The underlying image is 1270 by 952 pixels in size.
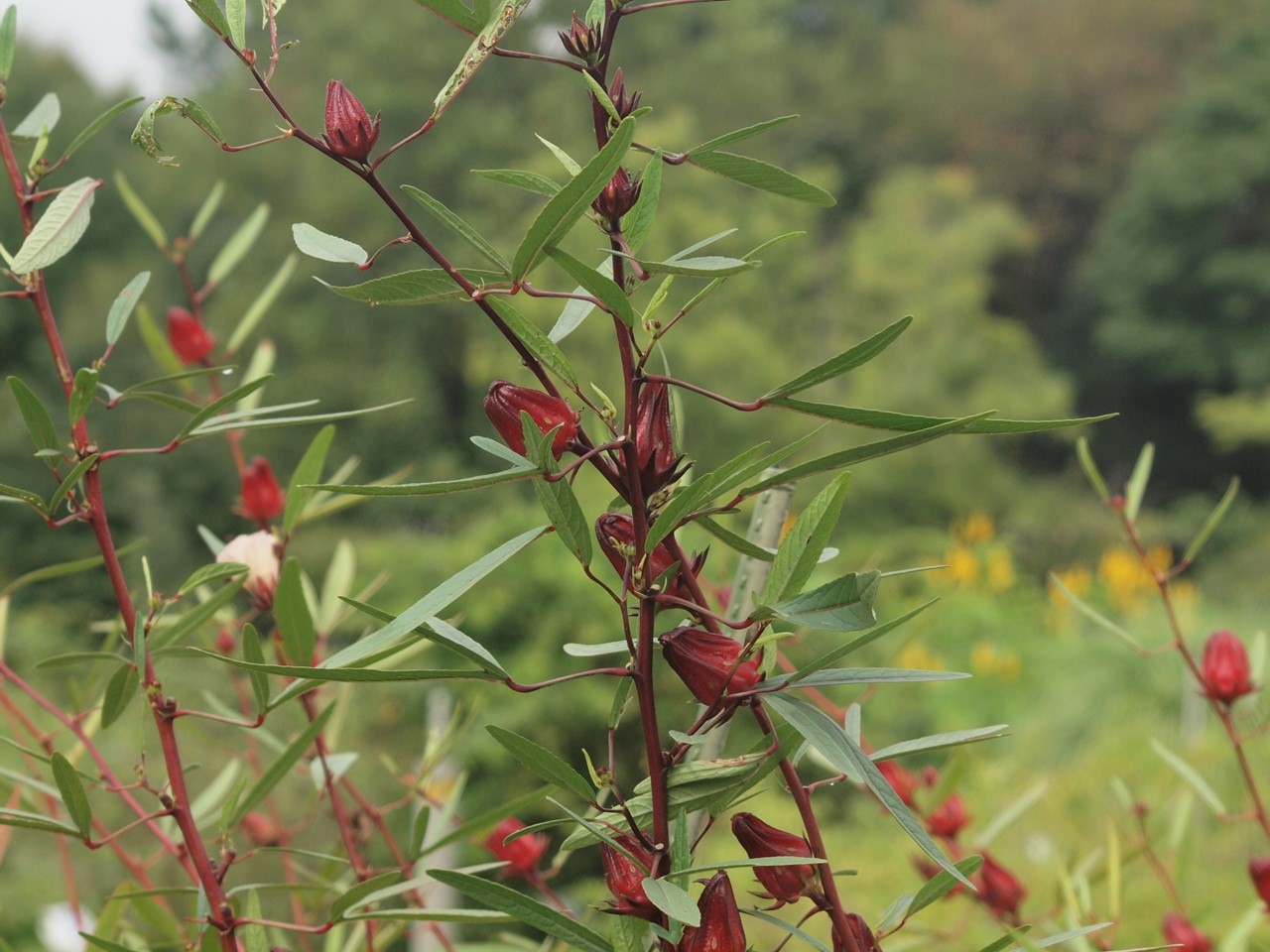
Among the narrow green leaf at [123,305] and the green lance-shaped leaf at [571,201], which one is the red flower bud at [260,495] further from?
the green lance-shaped leaf at [571,201]

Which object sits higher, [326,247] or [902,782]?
[326,247]

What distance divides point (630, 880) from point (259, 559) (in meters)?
0.19

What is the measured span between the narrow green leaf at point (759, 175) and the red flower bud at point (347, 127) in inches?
2.4

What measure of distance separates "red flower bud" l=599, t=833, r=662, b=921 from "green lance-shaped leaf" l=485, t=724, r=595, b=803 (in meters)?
0.01

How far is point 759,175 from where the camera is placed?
22 cm

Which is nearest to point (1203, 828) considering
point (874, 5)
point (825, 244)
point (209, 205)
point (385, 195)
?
point (209, 205)

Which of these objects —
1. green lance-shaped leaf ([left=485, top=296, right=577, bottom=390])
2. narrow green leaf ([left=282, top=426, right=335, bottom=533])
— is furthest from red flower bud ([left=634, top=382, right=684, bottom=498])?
narrow green leaf ([left=282, top=426, right=335, bottom=533])

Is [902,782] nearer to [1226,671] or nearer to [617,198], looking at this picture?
[1226,671]

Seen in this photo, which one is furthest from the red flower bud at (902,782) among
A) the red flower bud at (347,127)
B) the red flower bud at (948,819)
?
the red flower bud at (347,127)

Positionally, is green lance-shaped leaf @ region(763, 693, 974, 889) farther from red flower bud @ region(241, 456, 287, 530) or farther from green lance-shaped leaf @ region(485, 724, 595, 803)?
red flower bud @ region(241, 456, 287, 530)

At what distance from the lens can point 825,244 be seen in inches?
312

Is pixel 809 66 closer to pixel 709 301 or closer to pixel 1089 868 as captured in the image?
pixel 709 301

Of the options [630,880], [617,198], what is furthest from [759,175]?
[630,880]

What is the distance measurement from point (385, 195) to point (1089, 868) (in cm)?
49
